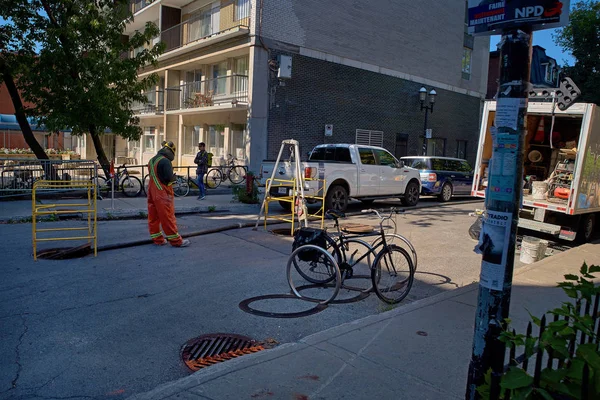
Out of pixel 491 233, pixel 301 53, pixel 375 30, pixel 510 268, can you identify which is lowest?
pixel 510 268

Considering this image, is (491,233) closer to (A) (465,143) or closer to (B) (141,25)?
(A) (465,143)

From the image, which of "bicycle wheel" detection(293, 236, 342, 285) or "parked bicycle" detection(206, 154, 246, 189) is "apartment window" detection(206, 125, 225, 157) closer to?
"parked bicycle" detection(206, 154, 246, 189)

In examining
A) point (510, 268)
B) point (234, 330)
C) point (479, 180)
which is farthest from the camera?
point (479, 180)

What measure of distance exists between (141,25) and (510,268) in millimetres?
34191

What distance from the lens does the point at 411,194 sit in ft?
55.4

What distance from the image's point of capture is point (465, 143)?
32.2 meters

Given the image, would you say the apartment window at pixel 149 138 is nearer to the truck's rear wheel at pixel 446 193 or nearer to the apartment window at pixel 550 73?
the truck's rear wheel at pixel 446 193

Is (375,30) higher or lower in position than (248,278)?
higher

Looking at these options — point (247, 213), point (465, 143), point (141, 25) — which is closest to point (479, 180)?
point (247, 213)

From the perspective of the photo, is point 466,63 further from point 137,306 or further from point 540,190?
point 137,306

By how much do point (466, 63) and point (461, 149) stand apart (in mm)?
5429

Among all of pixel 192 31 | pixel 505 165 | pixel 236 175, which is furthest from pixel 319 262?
pixel 192 31

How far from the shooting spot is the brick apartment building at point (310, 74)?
21156 millimetres

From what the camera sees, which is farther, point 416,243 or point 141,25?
point 141,25
